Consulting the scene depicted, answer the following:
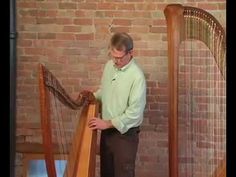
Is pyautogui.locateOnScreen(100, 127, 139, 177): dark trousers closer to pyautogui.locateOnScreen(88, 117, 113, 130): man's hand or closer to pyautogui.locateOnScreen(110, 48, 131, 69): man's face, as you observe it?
pyautogui.locateOnScreen(88, 117, 113, 130): man's hand

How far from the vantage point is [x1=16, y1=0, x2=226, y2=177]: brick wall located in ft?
7.49

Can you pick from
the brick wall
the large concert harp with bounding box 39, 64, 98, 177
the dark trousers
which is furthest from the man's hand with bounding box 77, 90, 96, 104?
the brick wall

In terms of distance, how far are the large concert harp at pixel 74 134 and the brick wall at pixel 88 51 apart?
0.83ft

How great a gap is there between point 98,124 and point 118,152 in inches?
5.8

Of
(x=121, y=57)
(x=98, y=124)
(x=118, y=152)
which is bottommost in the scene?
(x=118, y=152)

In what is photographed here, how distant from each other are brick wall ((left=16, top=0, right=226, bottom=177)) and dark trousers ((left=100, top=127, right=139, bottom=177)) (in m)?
0.23

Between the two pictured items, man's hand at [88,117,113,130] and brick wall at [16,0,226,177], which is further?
brick wall at [16,0,226,177]

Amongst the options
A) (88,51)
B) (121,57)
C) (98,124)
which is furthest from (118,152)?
(88,51)

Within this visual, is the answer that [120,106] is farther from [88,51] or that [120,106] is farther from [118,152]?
[88,51]

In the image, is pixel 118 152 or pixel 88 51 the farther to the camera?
pixel 88 51

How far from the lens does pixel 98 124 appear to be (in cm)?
195

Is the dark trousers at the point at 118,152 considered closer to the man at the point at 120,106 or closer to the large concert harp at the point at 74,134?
the man at the point at 120,106
